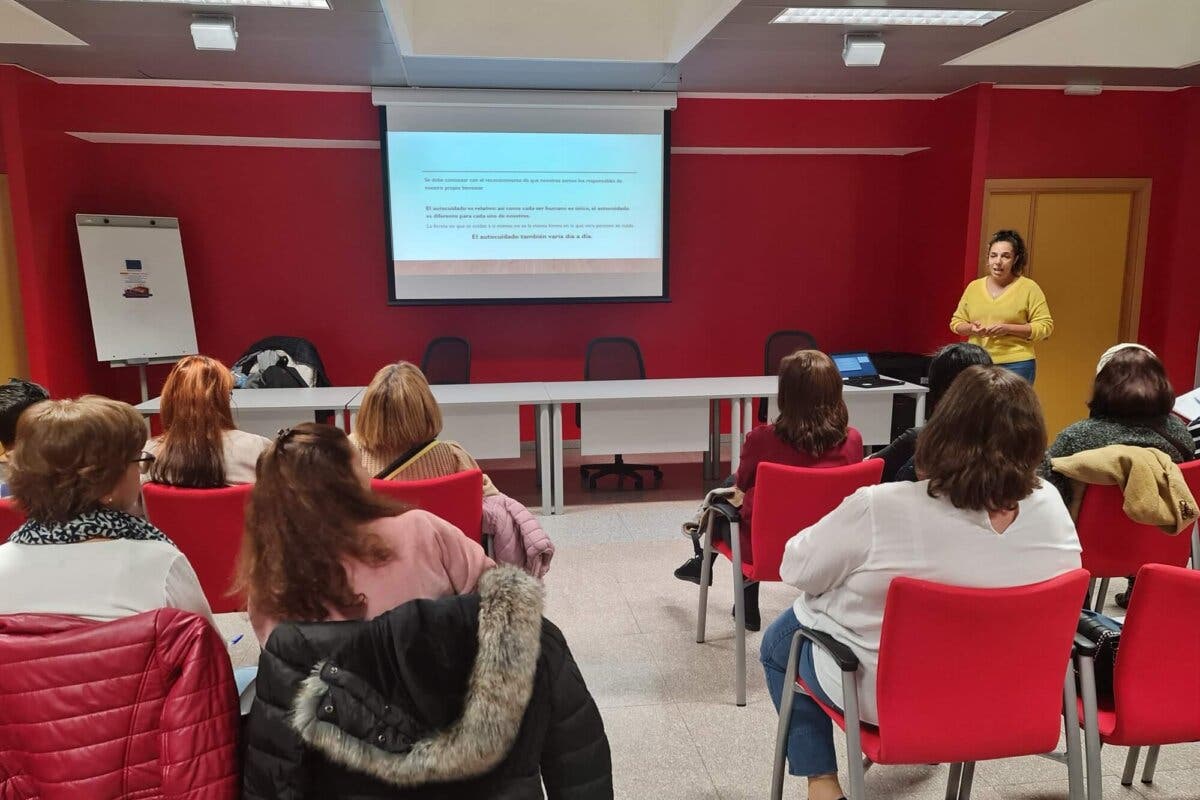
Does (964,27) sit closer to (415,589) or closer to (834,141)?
(834,141)

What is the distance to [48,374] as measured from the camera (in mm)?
4867

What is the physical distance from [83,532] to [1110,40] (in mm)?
6016

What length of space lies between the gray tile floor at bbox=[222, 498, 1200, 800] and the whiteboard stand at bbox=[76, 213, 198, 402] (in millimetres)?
2889

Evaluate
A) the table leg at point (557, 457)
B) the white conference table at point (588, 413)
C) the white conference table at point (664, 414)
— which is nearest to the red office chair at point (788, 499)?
the white conference table at point (588, 413)

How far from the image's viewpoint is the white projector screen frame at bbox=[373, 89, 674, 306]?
5.46m

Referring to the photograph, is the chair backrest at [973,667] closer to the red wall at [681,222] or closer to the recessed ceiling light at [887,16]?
the recessed ceiling light at [887,16]

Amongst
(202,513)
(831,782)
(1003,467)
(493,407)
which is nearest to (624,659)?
(831,782)

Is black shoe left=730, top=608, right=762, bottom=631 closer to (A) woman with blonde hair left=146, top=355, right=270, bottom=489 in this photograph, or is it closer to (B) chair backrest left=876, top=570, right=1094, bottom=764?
(B) chair backrest left=876, top=570, right=1094, bottom=764

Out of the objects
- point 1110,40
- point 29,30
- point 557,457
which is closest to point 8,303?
point 29,30

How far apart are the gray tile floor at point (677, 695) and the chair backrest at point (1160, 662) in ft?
2.08

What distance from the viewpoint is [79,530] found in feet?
4.65

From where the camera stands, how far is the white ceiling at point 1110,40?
492 cm

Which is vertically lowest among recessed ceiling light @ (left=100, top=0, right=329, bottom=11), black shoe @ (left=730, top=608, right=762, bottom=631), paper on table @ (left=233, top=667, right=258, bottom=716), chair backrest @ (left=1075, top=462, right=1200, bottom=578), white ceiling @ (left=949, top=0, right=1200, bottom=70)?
black shoe @ (left=730, top=608, right=762, bottom=631)

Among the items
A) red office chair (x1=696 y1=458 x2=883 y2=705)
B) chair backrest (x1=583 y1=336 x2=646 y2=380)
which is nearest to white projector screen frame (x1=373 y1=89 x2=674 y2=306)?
chair backrest (x1=583 y1=336 x2=646 y2=380)
